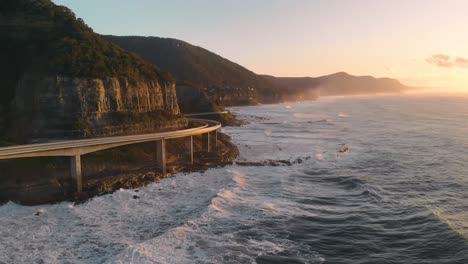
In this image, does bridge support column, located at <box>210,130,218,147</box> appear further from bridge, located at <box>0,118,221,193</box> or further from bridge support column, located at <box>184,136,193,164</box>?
bridge, located at <box>0,118,221,193</box>

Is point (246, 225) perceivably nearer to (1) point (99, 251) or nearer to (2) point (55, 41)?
(1) point (99, 251)

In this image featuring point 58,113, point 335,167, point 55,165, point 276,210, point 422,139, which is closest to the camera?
point 276,210

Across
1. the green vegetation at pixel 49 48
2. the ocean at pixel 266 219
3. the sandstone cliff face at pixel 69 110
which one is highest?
the green vegetation at pixel 49 48

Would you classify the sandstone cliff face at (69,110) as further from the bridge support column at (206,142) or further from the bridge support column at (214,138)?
the bridge support column at (214,138)

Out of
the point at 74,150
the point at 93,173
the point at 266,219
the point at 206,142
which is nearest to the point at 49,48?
the point at 93,173

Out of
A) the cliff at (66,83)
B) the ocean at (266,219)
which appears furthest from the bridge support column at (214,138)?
the ocean at (266,219)

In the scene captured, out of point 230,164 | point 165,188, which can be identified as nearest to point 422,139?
point 230,164
